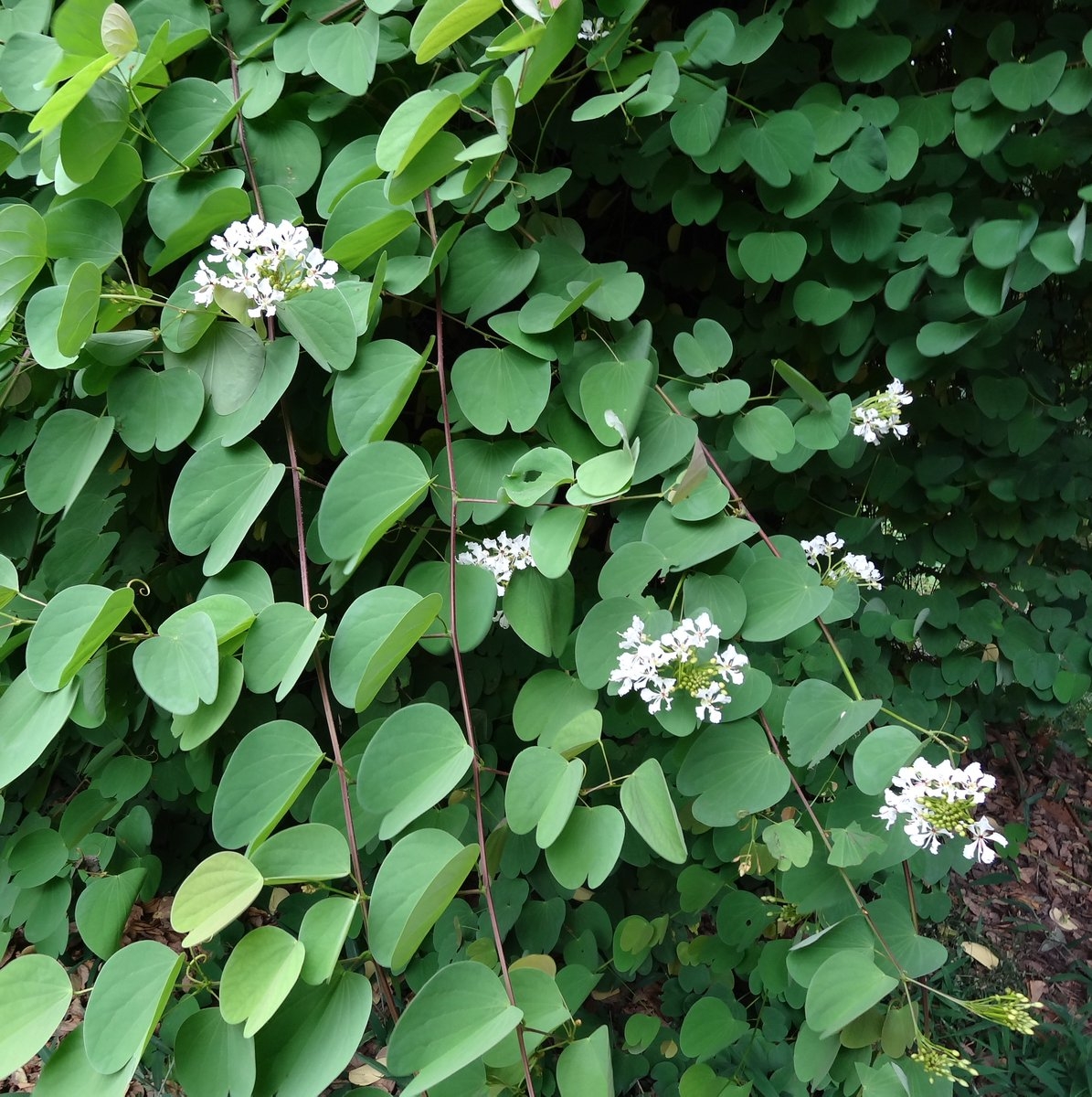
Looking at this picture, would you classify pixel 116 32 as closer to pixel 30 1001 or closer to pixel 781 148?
pixel 781 148

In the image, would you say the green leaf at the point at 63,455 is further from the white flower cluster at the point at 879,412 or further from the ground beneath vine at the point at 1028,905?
the ground beneath vine at the point at 1028,905

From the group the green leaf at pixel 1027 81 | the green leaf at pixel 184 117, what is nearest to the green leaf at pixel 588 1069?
the green leaf at pixel 184 117

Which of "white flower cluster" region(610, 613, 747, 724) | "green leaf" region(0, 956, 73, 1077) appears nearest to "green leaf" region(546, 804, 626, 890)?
"white flower cluster" region(610, 613, 747, 724)

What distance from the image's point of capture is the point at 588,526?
1474mm

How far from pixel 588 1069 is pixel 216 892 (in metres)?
0.35

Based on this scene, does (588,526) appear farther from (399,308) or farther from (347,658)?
(347,658)

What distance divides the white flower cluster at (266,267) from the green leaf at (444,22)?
0.21 meters

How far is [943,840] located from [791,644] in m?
0.42

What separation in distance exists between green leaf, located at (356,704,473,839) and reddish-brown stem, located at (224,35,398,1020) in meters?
0.04

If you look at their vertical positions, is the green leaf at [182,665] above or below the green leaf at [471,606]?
above

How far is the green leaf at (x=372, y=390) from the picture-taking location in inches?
33.0

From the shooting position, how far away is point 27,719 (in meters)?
0.82

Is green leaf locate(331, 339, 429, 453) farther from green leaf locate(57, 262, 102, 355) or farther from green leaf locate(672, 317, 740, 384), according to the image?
green leaf locate(672, 317, 740, 384)

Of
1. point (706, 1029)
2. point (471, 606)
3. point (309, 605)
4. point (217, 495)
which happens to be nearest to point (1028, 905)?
point (706, 1029)
